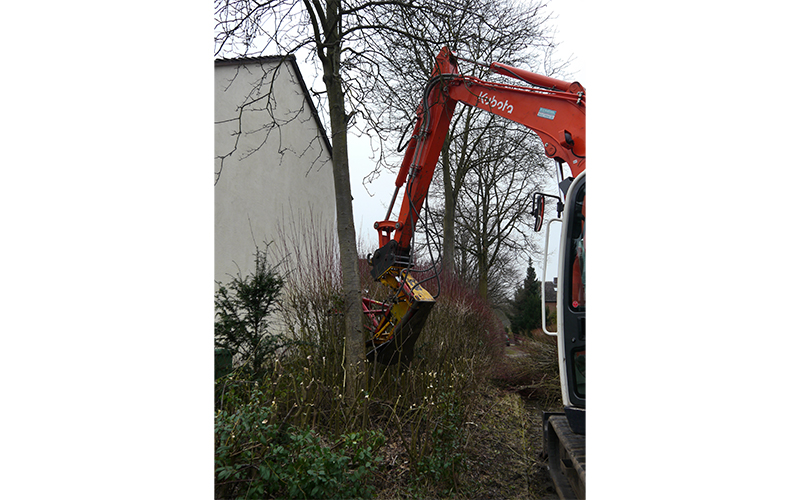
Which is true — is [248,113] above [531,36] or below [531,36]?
below

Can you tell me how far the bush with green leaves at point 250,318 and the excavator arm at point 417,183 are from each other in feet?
2.96

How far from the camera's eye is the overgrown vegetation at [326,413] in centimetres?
239

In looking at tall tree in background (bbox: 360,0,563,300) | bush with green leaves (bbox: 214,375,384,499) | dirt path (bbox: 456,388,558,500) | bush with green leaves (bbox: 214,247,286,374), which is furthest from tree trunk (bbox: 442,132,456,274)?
bush with green leaves (bbox: 214,375,384,499)

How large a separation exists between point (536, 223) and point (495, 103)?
4.48 ft

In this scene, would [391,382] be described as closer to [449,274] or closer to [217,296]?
[217,296]

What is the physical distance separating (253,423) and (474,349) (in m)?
4.67

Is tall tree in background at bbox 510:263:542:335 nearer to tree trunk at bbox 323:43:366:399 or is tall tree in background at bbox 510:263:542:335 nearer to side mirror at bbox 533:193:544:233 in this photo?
tree trunk at bbox 323:43:366:399

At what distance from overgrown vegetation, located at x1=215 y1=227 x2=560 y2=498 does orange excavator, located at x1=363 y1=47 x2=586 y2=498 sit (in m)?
0.42

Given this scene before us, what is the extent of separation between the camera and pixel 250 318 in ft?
12.7

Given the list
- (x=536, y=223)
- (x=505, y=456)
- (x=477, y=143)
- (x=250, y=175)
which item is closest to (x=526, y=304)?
(x=477, y=143)

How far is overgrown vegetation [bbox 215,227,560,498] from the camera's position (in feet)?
7.85

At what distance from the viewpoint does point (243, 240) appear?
5.19 m
